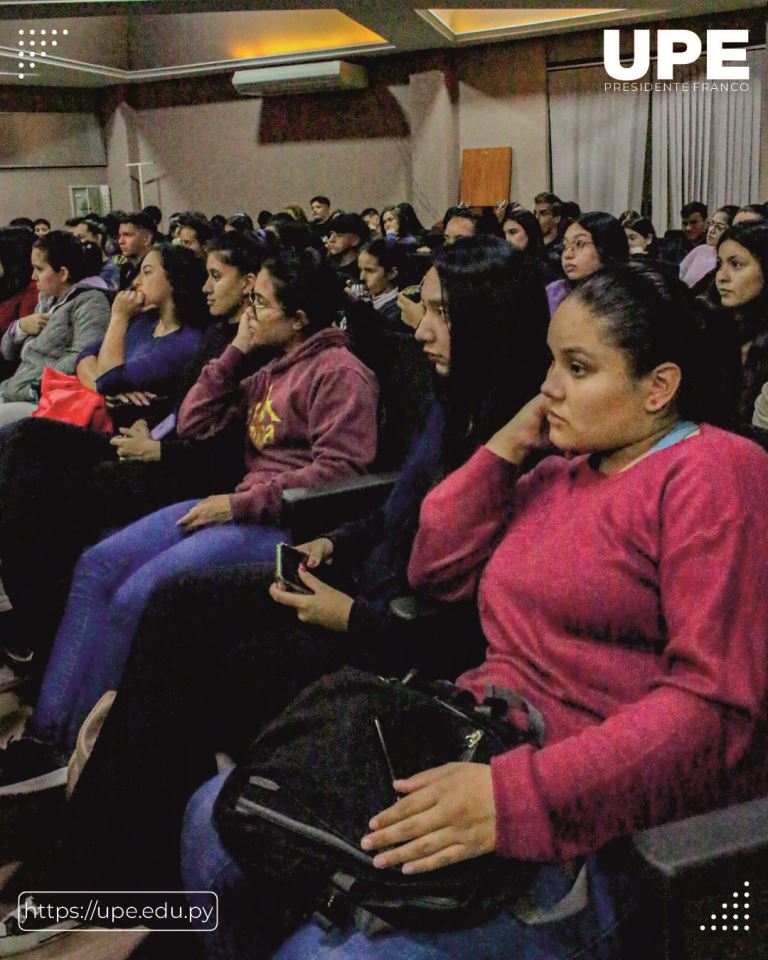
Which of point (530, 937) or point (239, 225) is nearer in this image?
point (530, 937)

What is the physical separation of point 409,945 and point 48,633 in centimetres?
151

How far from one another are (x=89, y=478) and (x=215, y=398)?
36 centimetres

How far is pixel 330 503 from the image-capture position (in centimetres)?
176

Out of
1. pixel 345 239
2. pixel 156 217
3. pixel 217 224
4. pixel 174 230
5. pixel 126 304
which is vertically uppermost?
pixel 156 217

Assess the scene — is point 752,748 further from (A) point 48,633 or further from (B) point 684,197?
(B) point 684,197

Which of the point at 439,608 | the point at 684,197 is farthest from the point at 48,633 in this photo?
the point at 684,197

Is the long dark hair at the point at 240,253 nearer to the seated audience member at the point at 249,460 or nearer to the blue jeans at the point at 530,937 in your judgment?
the seated audience member at the point at 249,460

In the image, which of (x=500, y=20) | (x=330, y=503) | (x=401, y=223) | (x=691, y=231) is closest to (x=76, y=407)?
(x=330, y=503)

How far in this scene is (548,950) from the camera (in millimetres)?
810

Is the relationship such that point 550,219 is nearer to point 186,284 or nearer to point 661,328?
point 186,284

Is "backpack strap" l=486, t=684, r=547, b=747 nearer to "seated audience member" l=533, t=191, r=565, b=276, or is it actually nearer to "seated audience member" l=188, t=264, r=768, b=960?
"seated audience member" l=188, t=264, r=768, b=960

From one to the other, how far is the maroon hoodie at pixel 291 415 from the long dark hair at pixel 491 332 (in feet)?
1.71

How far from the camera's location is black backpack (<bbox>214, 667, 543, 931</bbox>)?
812 millimetres

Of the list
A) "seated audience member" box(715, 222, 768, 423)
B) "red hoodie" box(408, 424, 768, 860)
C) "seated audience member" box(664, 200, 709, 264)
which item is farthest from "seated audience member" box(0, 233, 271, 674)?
"seated audience member" box(664, 200, 709, 264)
